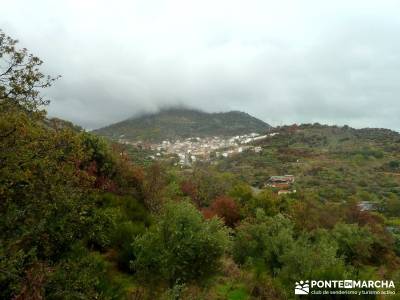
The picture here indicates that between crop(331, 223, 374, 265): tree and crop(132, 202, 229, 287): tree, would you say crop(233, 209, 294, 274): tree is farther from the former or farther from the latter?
crop(331, 223, 374, 265): tree

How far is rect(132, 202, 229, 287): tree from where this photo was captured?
15.3 meters

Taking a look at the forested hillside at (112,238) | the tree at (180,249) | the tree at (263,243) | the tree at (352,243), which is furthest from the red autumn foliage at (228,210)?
the tree at (180,249)

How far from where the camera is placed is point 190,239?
15273mm

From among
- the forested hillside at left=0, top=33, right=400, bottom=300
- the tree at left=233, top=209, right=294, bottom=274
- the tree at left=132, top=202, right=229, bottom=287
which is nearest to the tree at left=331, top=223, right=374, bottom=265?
the forested hillside at left=0, top=33, right=400, bottom=300

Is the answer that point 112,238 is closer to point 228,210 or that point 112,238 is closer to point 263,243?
point 263,243

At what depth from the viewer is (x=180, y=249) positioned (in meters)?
15.3

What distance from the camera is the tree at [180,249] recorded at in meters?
15.3

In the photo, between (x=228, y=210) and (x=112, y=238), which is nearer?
(x=112, y=238)

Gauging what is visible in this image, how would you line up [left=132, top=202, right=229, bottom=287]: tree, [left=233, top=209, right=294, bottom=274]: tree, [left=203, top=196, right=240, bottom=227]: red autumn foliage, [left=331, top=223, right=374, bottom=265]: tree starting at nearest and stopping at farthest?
[left=132, top=202, right=229, bottom=287]: tree, [left=233, top=209, right=294, bottom=274]: tree, [left=331, top=223, right=374, bottom=265]: tree, [left=203, top=196, right=240, bottom=227]: red autumn foliage

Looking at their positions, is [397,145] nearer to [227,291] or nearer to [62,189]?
[227,291]

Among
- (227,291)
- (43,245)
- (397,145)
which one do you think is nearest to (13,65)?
(43,245)

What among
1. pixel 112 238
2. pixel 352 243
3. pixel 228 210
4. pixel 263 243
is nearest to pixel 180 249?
pixel 112 238

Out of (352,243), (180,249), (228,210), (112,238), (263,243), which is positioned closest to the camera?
(180,249)

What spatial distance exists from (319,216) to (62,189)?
43.3 m
